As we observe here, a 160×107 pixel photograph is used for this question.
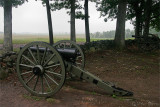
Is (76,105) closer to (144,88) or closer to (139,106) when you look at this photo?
(139,106)

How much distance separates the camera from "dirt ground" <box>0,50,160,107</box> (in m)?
4.02

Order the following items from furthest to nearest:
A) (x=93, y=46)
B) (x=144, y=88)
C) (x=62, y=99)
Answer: (x=93, y=46)
(x=144, y=88)
(x=62, y=99)

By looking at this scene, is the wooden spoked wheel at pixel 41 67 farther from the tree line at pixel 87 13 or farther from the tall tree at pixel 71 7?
the tall tree at pixel 71 7

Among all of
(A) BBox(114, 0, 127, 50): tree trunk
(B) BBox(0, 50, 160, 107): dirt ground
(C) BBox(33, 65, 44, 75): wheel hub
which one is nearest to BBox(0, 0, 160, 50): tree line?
(A) BBox(114, 0, 127, 50): tree trunk

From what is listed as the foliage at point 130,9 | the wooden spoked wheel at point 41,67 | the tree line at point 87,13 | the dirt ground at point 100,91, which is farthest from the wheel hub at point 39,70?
the foliage at point 130,9

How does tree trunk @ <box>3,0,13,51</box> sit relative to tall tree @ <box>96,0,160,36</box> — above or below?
below

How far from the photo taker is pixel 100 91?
16.5 ft

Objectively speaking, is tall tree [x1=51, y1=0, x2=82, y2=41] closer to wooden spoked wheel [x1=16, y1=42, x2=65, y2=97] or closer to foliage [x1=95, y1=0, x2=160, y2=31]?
foliage [x1=95, y1=0, x2=160, y2=31]

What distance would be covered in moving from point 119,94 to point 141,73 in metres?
3.35

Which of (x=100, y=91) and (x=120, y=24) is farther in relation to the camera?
(x=120, y=24)

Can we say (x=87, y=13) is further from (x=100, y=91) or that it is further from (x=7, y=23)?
(x=100, y=91)

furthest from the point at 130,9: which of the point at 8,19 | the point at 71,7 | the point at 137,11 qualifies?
the point at 8,19

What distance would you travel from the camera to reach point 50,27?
13.6 m

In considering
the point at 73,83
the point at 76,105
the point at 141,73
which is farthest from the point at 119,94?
the point at 141,73
